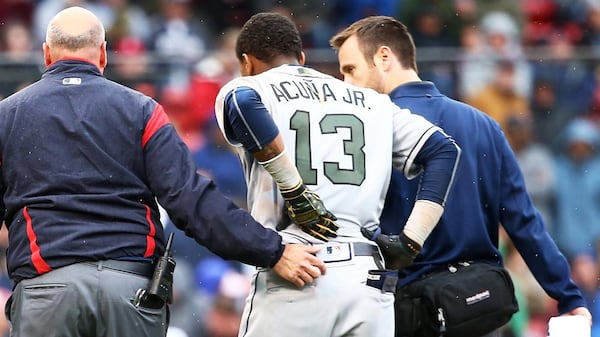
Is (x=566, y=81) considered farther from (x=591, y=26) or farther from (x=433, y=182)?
(x=433, y=182)

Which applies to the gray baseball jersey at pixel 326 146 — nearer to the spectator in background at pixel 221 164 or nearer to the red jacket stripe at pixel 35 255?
the red jacket stripe at pixel 35 255

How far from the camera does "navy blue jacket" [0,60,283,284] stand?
18.4 ft

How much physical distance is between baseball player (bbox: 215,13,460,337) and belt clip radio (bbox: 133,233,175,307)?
0.40 metres

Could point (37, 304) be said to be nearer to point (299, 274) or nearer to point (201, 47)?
point (299, 274)

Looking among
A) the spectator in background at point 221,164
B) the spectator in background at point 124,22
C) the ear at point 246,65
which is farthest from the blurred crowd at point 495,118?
the ear at point 246,65

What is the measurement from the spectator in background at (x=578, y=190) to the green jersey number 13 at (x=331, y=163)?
226 inches

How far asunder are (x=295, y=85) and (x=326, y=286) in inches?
36.6

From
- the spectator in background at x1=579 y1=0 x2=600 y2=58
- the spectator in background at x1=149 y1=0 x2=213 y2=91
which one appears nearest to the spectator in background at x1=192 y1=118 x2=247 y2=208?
the spectator in background at x1=149 y1=0 x2=213 y2=91

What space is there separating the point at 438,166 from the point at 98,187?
157 centimetres

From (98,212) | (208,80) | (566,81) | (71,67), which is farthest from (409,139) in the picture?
(566,81)

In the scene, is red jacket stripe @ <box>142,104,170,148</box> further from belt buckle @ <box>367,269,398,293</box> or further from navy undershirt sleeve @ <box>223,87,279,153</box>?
belt buckle @ <box>367,269,398,293</box>

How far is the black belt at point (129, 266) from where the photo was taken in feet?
18.4

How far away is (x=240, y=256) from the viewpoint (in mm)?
5672

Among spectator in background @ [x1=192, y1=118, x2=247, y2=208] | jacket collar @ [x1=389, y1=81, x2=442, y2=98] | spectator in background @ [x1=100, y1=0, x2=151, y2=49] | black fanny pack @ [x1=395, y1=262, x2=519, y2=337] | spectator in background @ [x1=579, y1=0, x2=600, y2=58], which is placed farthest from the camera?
spectator in background @ [x1=579, y1=0, x2=600, y2=58]
